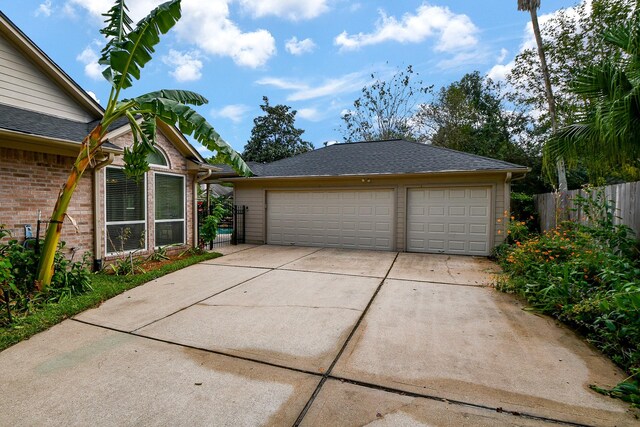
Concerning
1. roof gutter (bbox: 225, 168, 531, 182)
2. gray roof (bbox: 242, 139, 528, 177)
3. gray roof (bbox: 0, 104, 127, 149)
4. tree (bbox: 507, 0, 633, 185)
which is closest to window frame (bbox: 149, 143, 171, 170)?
gray roof (bbox: 0, 104, 127, 149)

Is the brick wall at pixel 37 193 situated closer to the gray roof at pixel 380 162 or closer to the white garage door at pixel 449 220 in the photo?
the gray roof at pixel 380 162

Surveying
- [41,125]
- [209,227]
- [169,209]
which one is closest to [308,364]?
[41,125]

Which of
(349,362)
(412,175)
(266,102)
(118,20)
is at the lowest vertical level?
(349,362)

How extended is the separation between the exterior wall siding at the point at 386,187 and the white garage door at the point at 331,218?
0.72 ft

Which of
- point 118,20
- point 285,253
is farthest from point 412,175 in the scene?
point 118,20

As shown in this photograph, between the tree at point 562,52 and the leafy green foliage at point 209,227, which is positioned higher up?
the tree at point 562,52

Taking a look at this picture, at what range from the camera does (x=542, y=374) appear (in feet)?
8.83

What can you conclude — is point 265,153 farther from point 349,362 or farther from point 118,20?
point 349,362

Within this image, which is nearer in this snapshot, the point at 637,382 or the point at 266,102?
the point at 637,382

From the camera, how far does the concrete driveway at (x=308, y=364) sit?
2.20 meters

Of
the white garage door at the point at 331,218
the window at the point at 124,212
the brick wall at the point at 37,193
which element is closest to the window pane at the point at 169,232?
the window at the point at 124,212

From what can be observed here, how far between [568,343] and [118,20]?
7747 millimetres

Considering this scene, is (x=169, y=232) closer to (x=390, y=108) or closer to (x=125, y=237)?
(x=125, y=237)

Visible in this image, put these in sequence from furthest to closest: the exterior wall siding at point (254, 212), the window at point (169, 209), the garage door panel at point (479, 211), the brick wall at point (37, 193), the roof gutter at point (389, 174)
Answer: the exterior wall siding at point (254, 212), the garage door panel at point (479, 211), the roof gutter at point (389, 174), the window at point (169, 209), the brick wall at point (37, 193)
